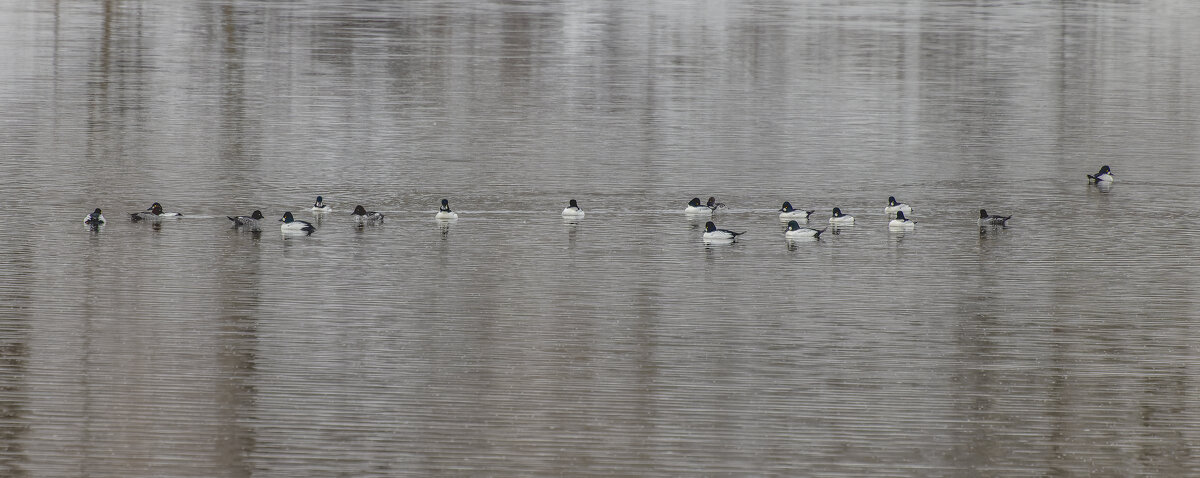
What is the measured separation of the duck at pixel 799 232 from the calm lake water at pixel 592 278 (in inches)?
20.7

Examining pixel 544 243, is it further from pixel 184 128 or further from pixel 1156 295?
pixel 184 128

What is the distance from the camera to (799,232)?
108 feet

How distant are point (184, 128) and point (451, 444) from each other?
31.5m

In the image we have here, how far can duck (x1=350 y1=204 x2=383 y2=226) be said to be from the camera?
33.9 m

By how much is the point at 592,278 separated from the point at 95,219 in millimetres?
10624

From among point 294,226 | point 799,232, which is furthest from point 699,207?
point 294,226

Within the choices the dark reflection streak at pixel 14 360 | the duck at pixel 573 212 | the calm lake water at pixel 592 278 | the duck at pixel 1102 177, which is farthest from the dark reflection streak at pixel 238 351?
the duck at pixel 1102 177

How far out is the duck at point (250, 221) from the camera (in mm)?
33250

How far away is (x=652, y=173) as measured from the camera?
41.4 meters

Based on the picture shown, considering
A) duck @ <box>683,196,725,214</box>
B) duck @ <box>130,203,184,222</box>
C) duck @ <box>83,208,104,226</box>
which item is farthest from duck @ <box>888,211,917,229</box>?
duck @ <box>83,208,104,226</box>

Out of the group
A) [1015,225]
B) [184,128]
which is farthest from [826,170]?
[184,128]

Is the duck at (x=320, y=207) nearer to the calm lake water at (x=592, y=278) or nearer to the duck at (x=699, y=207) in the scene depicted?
the calm lake water at (x=592, y=278)

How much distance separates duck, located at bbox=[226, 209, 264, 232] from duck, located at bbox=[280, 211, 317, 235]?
2.09 ft

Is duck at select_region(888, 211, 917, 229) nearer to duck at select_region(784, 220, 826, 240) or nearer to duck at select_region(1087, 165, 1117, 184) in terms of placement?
duck at select_region(784, 220, 826, 240)
